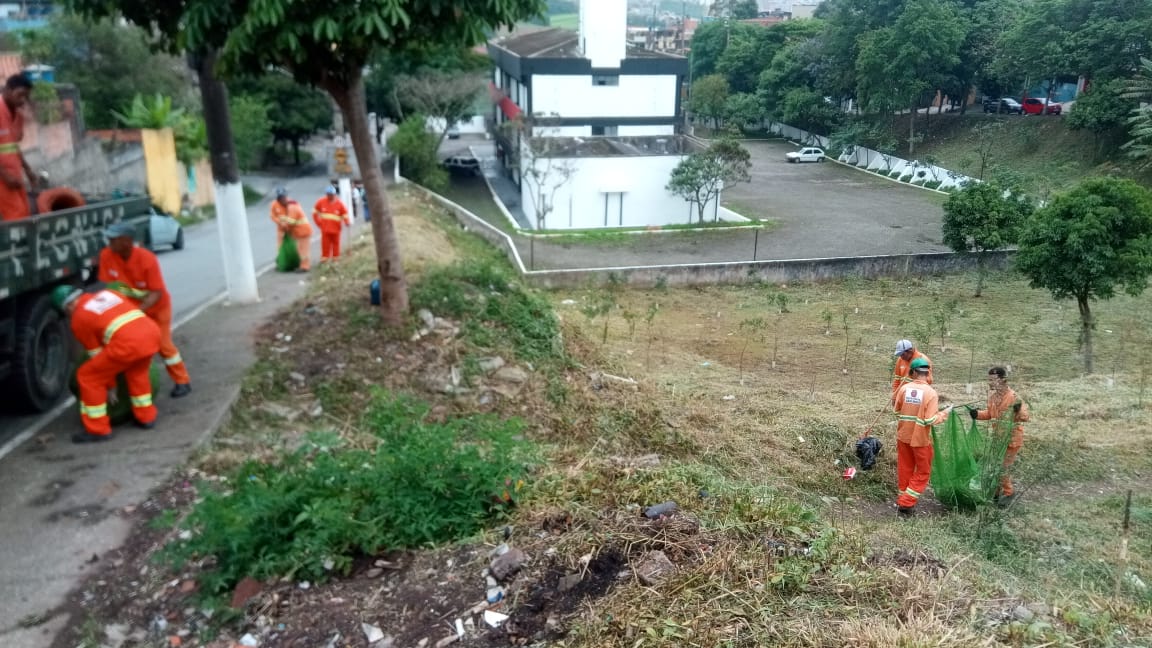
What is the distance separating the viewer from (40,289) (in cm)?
627

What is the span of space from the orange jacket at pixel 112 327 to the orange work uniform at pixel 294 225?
220 inches

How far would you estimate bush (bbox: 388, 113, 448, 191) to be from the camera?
25.2 m

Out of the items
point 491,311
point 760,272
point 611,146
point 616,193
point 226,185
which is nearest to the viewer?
point 491,311

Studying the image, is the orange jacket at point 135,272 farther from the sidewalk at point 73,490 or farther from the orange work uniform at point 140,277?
the sidewalk at point 73,490

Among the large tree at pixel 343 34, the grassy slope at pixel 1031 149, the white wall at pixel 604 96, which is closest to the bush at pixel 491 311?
the large tree at pixel 343 34

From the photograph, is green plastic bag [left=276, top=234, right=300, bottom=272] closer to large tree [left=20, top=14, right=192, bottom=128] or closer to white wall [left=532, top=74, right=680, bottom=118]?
white wall [left=532, top=74, right=680, bottom=118]

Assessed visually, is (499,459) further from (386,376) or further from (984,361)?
(984,361)

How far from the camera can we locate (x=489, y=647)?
3223 mm

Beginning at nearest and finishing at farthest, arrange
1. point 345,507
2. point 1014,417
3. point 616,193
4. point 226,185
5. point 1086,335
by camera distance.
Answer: point 345,507 < point 1014,417 < point 226,185 < point 1086,335 < point 616,193

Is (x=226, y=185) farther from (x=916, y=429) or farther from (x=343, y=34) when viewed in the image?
(x=916, y=429)

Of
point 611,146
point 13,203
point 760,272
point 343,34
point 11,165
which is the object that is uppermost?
point 343,34

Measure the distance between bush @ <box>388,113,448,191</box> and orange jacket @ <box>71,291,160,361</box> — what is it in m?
20.3

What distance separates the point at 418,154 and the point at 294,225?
48.1ft

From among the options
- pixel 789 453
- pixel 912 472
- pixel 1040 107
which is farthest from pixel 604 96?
pixel 912 472
